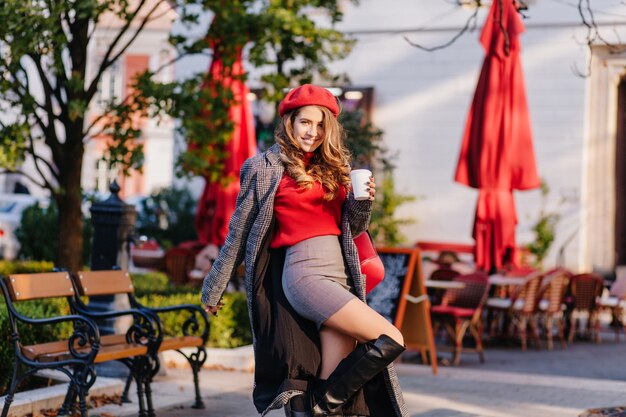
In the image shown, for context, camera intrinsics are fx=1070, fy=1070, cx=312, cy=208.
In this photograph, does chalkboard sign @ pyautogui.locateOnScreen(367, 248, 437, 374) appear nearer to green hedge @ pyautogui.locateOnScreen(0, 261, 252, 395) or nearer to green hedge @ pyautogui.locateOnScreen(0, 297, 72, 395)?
green hedge @ pyautogui.locateOnScreen(0, 261, 252, 395)

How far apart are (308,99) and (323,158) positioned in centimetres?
28

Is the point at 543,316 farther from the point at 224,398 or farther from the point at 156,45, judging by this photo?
the point at 156,45

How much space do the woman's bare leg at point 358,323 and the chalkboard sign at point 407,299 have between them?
4649mm

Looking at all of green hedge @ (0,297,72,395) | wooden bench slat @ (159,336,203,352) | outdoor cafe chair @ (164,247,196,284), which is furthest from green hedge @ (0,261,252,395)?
outdoor cafe chair @ (164,247,196,284)

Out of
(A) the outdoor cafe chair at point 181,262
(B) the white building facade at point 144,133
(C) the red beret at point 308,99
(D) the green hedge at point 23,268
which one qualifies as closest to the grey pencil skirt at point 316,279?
(C) the red beret at point 308,99

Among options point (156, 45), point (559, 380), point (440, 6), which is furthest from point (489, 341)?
point (156, 45)

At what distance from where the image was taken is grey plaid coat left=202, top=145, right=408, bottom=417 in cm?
493

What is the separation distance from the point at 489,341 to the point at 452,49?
7.91 metres

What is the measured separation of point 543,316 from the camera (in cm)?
1370

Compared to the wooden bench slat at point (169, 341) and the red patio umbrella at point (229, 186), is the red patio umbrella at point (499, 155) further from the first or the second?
the wooden bench slat at point (169, 341)

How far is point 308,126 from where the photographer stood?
5004mm

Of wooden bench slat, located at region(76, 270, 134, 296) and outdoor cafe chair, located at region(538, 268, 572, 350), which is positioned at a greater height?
wooden bench slat, located at region(76, 270, 134, 296)

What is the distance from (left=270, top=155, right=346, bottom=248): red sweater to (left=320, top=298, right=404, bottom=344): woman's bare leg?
38cm

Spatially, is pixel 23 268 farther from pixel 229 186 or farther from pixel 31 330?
pixel 31 330
